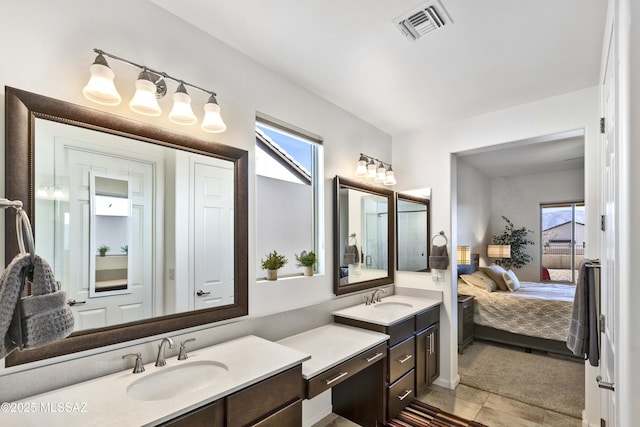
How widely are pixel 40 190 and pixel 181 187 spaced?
576 millimetres

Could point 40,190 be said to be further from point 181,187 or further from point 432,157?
point 432,157

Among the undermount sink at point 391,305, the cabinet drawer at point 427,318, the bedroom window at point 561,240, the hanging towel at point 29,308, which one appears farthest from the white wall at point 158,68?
the bedroom window at point 561,240

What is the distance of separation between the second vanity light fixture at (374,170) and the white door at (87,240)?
1774mm

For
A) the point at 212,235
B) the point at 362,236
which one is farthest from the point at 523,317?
the point at 212,235

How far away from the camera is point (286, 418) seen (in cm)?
151

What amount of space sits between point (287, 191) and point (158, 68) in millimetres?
1153

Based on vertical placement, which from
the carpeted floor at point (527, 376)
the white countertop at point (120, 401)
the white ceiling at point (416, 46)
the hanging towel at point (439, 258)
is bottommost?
the carpeted floor at point (527, 376)

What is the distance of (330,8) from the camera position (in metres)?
1.58

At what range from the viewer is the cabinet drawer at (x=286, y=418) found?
142cm

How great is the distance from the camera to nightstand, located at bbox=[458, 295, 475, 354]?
3.74m

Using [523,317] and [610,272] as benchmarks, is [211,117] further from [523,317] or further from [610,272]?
[523,317]

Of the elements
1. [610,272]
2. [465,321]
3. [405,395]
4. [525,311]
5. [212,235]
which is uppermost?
[212,235]

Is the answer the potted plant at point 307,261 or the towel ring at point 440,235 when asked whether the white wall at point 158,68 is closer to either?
the potted plant at point 307,261

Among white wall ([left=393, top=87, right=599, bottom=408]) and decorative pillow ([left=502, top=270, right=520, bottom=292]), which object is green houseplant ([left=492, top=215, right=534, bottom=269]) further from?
white wall ([left=393, top=87, right=599, bottom=408])
